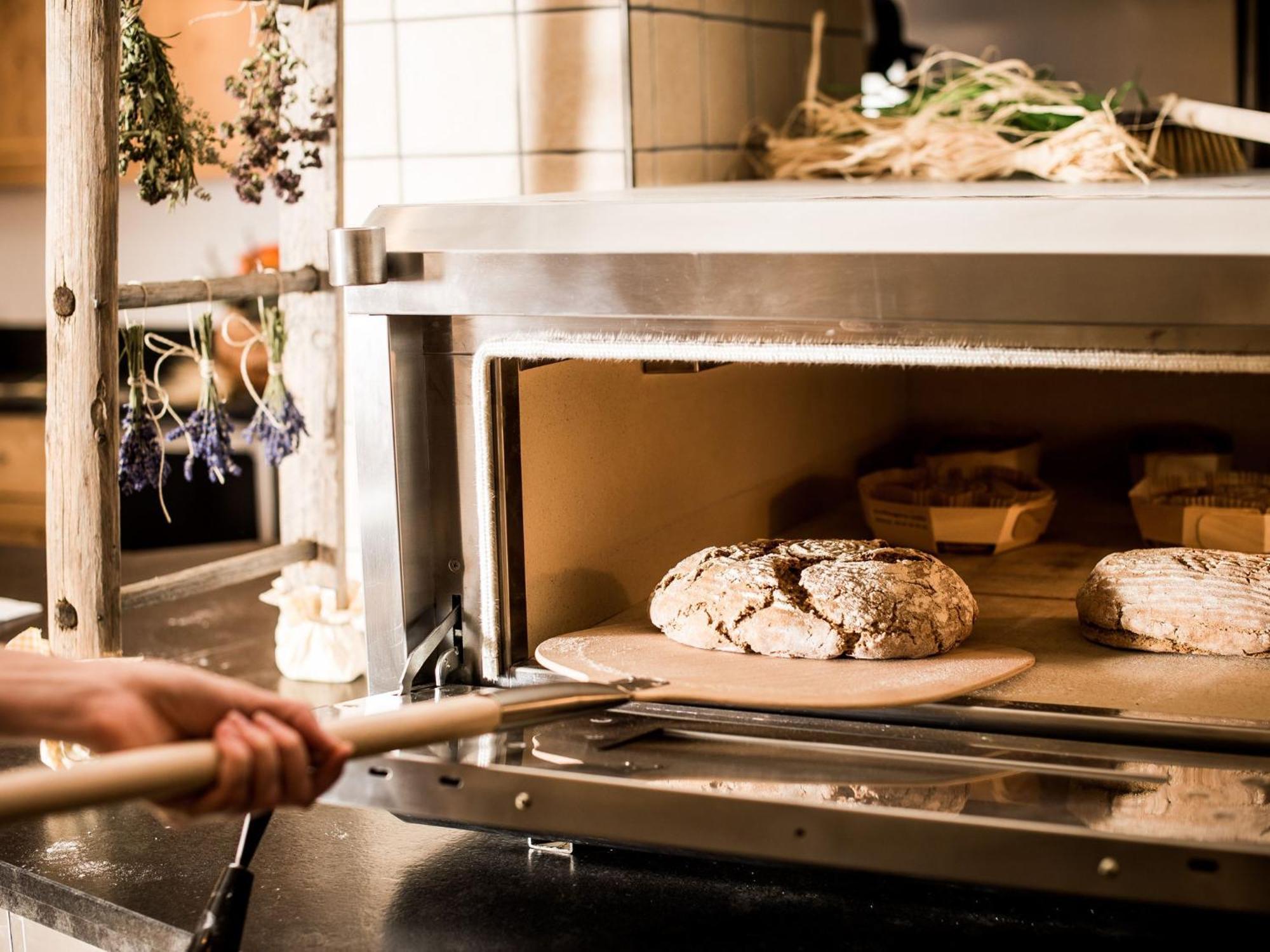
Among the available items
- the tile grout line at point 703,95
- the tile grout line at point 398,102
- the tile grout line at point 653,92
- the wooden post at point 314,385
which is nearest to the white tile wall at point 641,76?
the tile grout line at point 653,92

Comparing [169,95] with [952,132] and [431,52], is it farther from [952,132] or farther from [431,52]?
[952,132]

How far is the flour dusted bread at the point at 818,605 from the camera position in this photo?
952 millimetres

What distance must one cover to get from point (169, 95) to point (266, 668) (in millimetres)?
567

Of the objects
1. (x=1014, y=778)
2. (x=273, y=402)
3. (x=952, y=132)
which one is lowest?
(x=1014, y=778)

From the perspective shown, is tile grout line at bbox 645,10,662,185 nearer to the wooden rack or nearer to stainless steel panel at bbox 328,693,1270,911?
the wooden rack

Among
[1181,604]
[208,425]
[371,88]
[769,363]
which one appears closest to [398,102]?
[371,88]

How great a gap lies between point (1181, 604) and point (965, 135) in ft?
1.89

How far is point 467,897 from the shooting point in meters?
0.93

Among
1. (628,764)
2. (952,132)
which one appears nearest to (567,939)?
(628,764)

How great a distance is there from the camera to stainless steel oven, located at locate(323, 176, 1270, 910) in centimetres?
74

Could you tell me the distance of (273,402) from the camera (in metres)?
1.48

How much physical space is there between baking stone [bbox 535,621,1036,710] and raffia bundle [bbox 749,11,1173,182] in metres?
0.48

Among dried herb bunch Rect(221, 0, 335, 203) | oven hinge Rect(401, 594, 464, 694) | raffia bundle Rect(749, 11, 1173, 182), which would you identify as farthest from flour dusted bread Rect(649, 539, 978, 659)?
dried herb bunch Rect(221, 0, 335, 203)

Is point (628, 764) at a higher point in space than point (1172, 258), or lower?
lower
